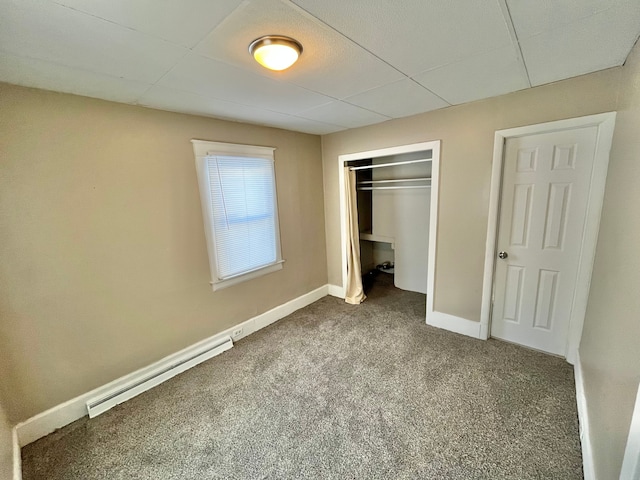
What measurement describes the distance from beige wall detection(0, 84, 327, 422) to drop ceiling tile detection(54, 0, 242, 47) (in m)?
1.10

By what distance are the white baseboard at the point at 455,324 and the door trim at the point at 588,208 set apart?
155 mm

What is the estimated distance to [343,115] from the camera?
2.60 meters

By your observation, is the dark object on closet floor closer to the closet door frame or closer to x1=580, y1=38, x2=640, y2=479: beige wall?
the closet door frame

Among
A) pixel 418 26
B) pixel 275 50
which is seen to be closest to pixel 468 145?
pixel 418 26

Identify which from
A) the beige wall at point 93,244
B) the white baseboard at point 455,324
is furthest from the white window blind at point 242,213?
the white baseboard at point 455,324

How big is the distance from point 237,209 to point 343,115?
1458 mm

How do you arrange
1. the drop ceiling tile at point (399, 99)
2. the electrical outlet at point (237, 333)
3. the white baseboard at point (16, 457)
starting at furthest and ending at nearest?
1. the electrical outlet at point (237, 333)
2. the drop ceiling tile at point (399, 99)
3. the white baseboard at point (16, 457)

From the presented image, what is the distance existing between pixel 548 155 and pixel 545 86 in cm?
53

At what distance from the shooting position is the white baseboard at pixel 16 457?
1.44m

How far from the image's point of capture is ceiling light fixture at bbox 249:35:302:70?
1245mm

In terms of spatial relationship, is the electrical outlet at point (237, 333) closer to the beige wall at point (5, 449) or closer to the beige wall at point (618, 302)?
the beige wall at point (5, 449)

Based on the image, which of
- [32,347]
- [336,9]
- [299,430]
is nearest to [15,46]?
A: [336,9]

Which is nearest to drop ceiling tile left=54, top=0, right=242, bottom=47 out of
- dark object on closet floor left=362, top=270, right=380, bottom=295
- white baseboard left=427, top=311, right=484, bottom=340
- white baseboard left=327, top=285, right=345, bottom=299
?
white baseboard left=427, top=311, right=484, bottom=340

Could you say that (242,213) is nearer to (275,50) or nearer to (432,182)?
(275,50)
